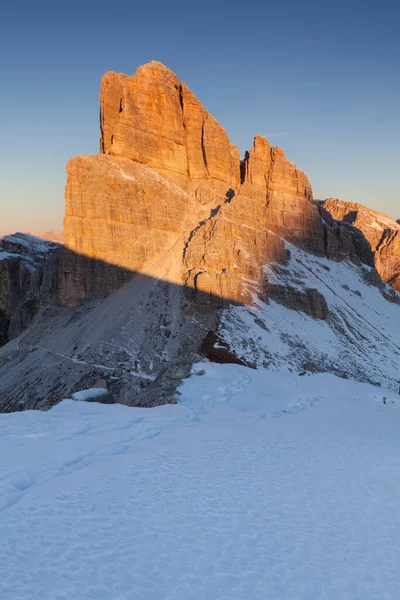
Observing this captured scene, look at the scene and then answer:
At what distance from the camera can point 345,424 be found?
520 inches

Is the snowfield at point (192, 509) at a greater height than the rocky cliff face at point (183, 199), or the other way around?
the rocky cliff face at point (183, 199)

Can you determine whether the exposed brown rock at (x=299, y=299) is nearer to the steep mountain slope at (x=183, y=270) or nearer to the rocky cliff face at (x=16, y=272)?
the steep mountain slope at (x=183, y=270)

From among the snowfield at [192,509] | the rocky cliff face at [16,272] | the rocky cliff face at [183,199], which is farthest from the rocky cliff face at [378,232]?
the snowfield at [192,509]

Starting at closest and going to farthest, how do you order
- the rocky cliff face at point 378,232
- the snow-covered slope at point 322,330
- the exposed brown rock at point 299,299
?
the snow-covered slope at point 322,330 < the exposed brown rock at point 299,299 < the rocky cliff face at point 378,232

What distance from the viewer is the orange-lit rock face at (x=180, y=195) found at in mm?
42375

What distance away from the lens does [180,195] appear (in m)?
51.5

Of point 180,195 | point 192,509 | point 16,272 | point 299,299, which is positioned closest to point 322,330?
point 299,299

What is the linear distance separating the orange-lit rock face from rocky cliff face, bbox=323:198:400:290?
1941 inches

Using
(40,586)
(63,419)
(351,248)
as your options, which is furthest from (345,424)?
(351,248)

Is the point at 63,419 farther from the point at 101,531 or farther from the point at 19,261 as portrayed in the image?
the point at 19,261

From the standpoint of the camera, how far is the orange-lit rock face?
42375mm

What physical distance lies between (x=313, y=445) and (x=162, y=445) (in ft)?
13.1

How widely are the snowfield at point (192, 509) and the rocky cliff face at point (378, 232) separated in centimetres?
8875

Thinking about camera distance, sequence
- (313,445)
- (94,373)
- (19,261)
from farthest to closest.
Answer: (19,261), (94,373), (313,445)
